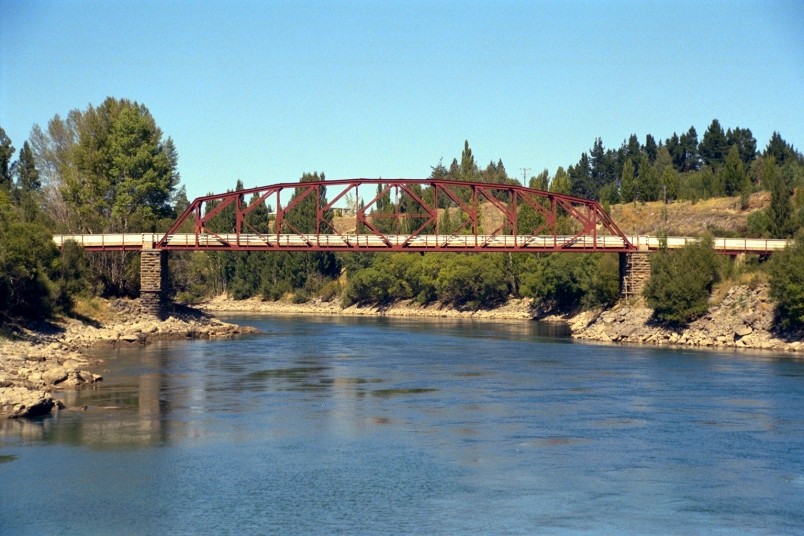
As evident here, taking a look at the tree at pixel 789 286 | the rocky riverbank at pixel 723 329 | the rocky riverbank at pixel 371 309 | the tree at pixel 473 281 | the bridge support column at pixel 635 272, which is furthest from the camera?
the tree at pixel 473 281

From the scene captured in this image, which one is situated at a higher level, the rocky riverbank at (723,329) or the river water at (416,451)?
the rocky riverbank at (723,329)

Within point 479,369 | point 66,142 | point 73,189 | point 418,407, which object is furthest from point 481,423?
point 66,142

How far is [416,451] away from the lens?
3922 centimetres

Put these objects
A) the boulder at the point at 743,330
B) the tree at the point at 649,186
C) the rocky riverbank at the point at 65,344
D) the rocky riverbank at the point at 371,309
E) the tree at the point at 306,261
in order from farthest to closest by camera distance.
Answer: the tree at the point at 649,186
the tree at the point at 306,261
the rocky riverbank at the point at 371,309
the boulder at the point at 743,330
the rocky riverbank at the point at 65,344

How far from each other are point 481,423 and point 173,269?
7293cm

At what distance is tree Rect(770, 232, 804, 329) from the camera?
241 ft

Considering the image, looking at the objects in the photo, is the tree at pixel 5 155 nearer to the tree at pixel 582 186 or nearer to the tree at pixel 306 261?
the tree at pixel 306 261

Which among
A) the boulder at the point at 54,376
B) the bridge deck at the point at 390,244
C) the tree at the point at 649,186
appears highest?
the tree at the point at 649,186

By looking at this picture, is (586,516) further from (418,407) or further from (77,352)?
(77,352)

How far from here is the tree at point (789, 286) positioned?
73438mm

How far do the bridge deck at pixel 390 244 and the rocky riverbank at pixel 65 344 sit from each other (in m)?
5.70

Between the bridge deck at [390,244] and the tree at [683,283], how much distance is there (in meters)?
6.56

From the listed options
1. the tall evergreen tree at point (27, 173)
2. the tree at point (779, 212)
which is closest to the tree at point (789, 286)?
the tree at point (779, 212)

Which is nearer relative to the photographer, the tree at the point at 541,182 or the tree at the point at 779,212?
the tree at the point at 779,212
